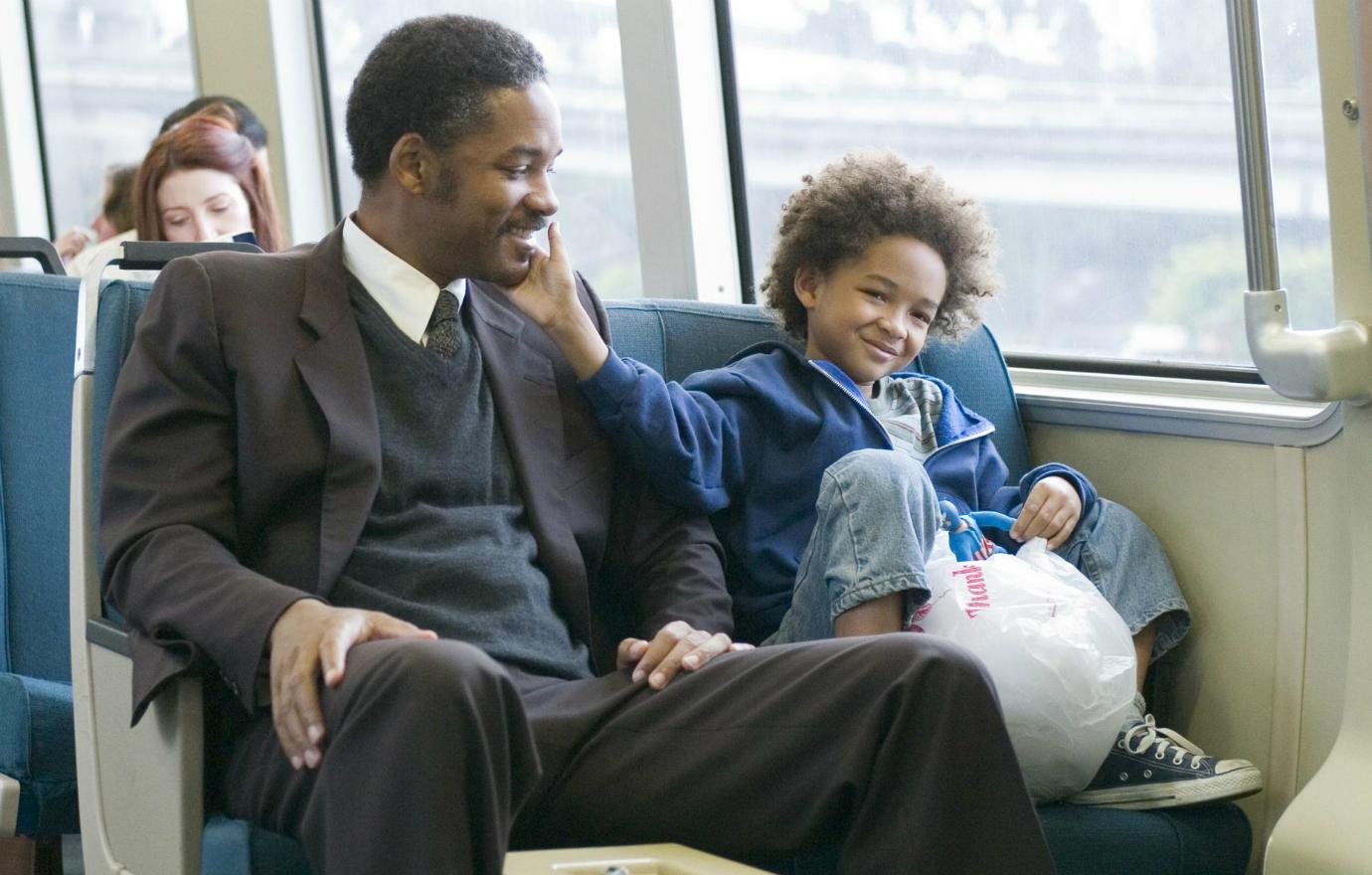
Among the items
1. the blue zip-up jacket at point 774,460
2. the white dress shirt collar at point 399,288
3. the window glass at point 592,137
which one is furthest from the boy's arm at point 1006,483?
the window glass at point 592,137

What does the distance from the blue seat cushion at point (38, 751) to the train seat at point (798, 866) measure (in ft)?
1.21

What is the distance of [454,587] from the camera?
184 cm

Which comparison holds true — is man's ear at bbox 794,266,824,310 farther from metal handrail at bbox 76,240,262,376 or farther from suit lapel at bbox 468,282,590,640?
metal handrail at bbox 76,240,262,376

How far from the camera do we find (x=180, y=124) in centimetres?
371

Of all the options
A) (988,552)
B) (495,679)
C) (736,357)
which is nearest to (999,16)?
(736,357)

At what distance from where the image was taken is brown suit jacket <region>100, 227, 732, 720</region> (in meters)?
1.66

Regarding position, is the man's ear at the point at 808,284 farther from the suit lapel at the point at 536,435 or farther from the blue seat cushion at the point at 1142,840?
the blue seat cushion at the point at 1142,840

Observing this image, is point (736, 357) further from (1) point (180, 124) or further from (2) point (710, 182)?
(1) point (180, 124)

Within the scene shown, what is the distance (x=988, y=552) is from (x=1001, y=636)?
221 millimetres

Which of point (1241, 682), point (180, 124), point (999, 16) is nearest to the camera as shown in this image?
point (1241, 682)

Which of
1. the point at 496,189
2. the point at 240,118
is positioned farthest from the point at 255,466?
the point at 240,118

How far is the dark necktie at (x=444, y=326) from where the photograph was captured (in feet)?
6.37

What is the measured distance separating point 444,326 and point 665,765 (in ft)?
1.91

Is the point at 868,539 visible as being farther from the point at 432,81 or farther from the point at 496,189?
the point at 432,81
